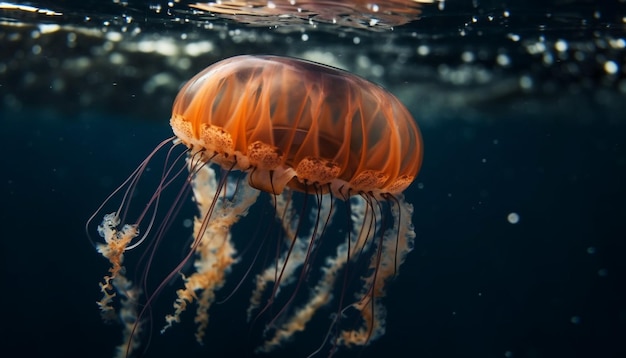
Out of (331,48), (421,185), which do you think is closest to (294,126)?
(331,48)

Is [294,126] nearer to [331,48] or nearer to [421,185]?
[331,48]

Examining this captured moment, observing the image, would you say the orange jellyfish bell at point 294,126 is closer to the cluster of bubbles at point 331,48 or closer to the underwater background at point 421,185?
the cluster of bubbles at point 331,48

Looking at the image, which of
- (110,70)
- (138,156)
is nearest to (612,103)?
(110,70)

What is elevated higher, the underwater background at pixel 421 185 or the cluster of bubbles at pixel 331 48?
the cluster of bubbles at pixel 331 48

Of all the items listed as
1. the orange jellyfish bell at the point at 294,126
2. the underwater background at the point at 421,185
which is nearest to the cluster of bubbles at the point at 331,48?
the underwater background at the point at 421,185

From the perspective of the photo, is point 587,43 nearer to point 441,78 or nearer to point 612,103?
point 441,78
